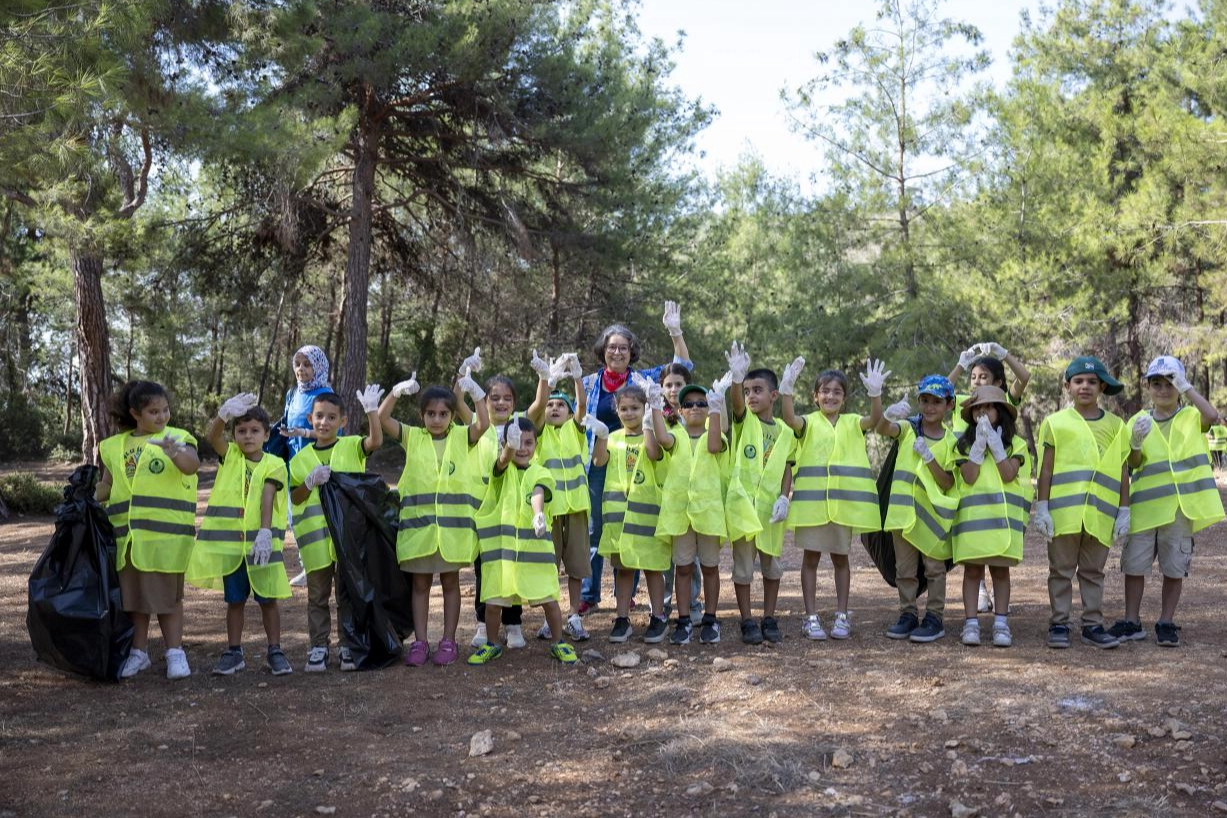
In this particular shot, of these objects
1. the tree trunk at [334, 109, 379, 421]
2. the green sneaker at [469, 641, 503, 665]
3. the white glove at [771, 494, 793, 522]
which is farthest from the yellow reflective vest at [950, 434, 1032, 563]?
the tree trunk at [334, 109, 379, 421]

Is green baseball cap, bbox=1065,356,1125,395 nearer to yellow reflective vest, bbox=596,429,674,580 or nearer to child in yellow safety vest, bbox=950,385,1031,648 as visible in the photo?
child in yellow safety vest, bbox=950,385,1031,648

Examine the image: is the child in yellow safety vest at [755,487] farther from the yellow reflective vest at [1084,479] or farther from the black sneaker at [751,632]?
the yellow reflective vest at [1084,479]

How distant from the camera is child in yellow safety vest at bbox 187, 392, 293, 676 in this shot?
5.64 m

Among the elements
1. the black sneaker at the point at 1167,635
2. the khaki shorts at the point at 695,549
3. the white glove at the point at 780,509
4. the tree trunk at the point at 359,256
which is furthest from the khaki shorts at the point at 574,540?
the tree trunk at the point at 359,256

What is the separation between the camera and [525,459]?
5.93 metres

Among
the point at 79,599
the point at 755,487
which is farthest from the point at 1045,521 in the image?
the point at 79,599

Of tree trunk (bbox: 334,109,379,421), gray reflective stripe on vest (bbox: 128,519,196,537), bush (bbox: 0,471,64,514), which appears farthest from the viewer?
tree trunk (bbox: 334,109,379,421)

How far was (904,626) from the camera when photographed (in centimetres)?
618

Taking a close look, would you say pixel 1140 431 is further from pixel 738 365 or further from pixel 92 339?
pixel 92 339

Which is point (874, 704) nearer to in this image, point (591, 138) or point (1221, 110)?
point (591, 138)

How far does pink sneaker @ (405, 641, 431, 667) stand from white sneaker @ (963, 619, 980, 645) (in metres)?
3.03

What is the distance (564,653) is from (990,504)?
2555 mm

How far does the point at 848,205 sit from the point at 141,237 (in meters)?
13.9

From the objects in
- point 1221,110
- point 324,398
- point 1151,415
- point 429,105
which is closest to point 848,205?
point 1221,110
